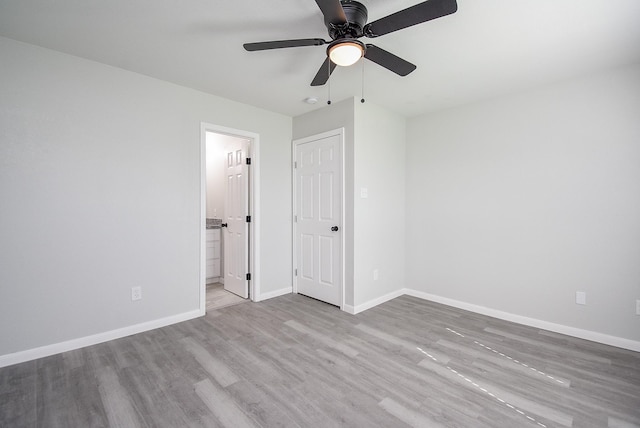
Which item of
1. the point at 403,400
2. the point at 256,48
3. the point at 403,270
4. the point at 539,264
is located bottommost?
the point at 403,400

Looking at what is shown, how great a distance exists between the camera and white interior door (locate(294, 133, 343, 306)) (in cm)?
356

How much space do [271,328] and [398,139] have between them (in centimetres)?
293

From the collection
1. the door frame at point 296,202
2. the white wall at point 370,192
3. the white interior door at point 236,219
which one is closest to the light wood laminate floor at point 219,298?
the white interior door at point 236,219

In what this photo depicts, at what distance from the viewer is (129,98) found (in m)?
2.78

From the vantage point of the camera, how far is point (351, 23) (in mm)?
1694

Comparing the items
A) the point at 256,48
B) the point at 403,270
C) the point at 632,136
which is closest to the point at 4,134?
the point at 256,48

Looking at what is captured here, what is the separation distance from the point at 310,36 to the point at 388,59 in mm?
664

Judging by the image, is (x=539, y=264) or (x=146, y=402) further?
(x=539, y=264)

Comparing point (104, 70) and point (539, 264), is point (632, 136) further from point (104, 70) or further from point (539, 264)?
point (104, 70)

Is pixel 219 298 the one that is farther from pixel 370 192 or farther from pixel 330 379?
pixel 370 192

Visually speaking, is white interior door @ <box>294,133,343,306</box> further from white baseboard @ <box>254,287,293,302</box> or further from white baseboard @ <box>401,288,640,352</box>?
white baseboard @ <box>401,288,640,352</box>

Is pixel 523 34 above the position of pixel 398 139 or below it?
above

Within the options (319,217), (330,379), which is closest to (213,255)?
(319,217)

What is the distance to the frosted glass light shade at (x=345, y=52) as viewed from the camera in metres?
1.70
